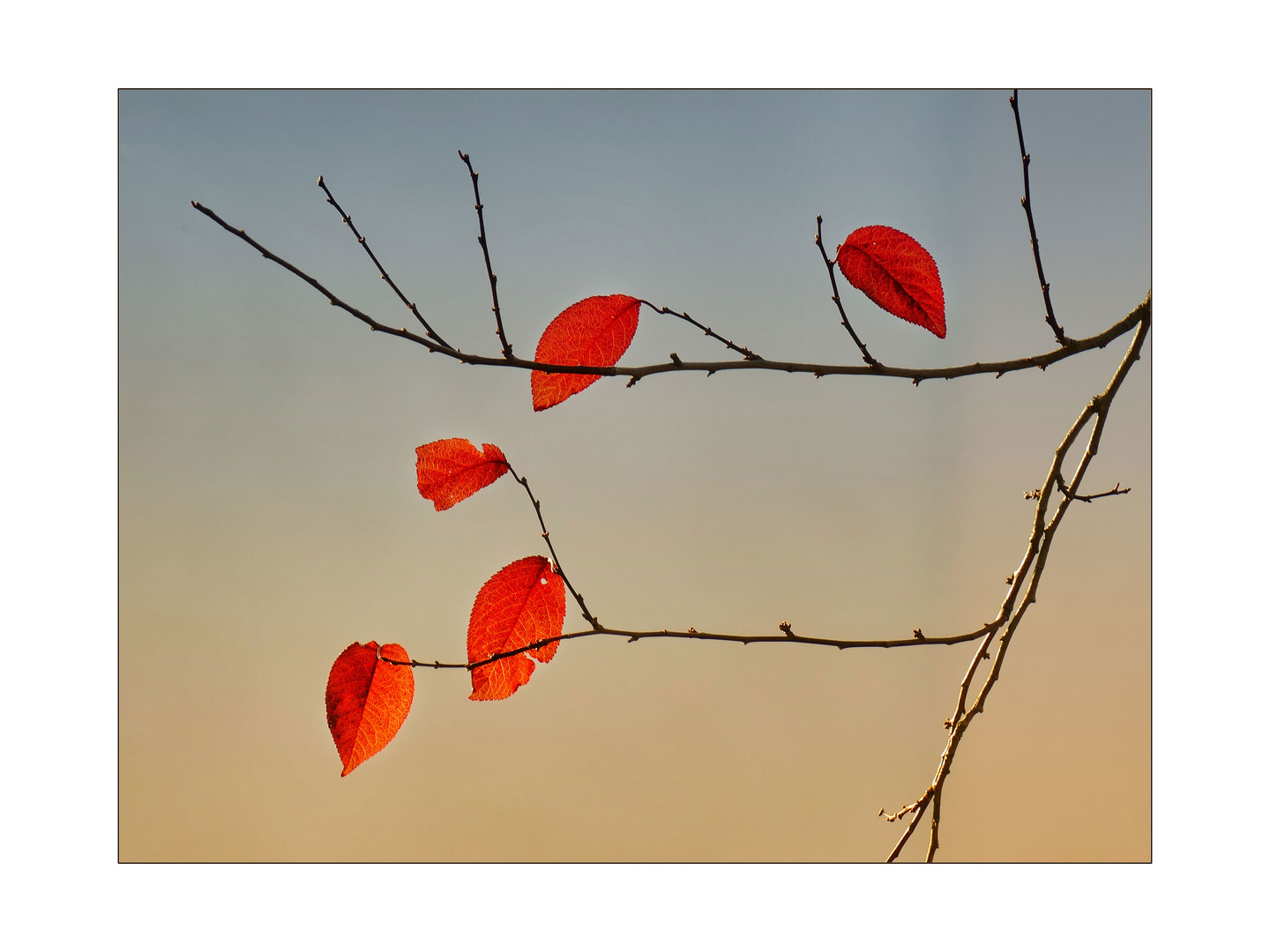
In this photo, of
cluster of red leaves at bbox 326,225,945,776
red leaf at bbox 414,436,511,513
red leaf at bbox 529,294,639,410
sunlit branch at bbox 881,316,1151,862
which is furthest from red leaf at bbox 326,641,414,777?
sunlit branch at bbox 881,316,1151,862

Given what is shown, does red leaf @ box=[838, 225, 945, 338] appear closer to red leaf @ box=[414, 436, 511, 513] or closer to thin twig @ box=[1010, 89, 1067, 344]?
thin twig @ box=[1010, 89, 1067, 344]

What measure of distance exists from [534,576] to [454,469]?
0.38 feet

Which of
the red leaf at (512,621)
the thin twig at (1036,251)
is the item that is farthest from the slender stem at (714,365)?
the red leaf at (512,621)

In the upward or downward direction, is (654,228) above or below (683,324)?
above

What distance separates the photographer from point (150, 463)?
1.01 metres

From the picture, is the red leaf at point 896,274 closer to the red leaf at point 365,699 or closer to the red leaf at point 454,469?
the red leaf at point 454,469

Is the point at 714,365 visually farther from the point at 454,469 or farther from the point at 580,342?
the point at 454,469

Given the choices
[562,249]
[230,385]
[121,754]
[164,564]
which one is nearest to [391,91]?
[562,249]

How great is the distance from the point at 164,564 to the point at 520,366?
72cm

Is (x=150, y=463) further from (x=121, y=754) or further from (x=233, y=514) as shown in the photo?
(x=121, y=754)

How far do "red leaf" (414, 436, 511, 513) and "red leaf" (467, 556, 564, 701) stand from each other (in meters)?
0.08

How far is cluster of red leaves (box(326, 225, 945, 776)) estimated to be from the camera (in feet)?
2.10

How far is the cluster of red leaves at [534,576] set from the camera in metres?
0.64
